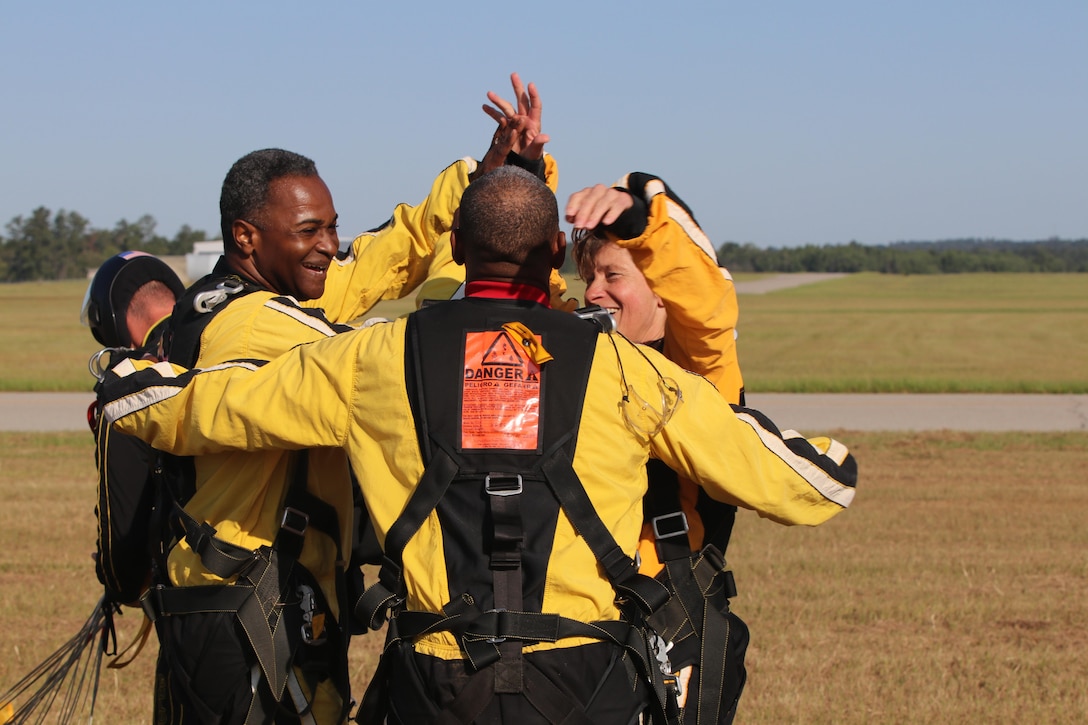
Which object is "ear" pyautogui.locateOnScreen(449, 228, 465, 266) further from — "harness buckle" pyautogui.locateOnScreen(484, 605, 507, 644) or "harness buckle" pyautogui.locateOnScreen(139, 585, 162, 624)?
"harness buckle" pyautogui.locateOnScreen(139, 585, 162, 624)

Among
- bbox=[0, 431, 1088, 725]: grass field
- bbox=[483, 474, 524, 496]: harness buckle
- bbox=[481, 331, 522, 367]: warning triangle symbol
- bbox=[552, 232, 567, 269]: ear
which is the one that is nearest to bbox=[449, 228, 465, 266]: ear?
bbox=[552, 232, 567, 269]: ear

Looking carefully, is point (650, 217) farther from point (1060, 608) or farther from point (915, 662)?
point (1060, 608)

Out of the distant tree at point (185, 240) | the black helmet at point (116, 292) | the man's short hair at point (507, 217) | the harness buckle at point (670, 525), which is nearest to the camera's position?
the man's short hair at point (507, 217)

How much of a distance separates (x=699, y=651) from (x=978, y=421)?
1383 cm

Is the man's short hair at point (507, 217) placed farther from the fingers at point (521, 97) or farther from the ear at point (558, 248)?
the fingers at point (521, 97)

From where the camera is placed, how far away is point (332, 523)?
3.32 metres

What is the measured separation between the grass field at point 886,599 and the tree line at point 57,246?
107 meters

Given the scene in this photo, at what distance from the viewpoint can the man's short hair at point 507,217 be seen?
8.82 feet

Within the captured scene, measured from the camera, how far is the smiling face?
3434 mm

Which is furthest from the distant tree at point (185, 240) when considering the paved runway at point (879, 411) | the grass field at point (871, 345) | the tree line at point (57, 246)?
the paved runway at point (879, 411)

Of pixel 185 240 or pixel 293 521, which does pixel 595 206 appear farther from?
pixel 185 240

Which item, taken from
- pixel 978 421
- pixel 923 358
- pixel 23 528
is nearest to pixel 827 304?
pixel 923 358

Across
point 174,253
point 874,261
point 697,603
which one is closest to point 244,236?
point 697,603

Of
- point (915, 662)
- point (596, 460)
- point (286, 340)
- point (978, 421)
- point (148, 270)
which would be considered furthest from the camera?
point (978, 421)
